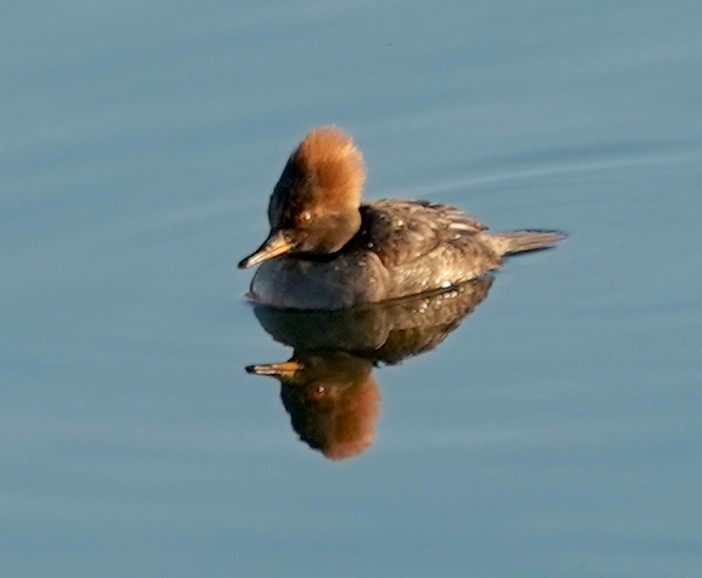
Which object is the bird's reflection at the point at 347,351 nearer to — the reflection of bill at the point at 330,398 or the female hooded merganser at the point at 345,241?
the reflection of bill at the point at 330,398

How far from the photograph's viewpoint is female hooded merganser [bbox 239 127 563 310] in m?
15.3

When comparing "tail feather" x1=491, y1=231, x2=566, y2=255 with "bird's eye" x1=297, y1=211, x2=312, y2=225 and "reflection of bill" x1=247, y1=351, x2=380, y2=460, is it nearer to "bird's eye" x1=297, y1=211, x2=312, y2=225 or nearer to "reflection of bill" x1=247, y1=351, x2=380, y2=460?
"bird's eye" x1=297, y1=211, x2=312, y2=225

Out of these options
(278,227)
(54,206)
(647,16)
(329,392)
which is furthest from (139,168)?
(647,16)

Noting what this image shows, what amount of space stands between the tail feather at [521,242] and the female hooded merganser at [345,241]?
127 millimetres

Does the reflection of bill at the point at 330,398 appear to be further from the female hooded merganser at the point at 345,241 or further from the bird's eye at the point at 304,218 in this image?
the bird's eye at the point at 304,218

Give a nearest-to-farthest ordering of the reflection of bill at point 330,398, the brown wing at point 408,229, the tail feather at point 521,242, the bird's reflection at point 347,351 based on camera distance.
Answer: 1. the reflection of bill at point 330,398
2. the bird's reflection at point 347,351
3. the brown wing at point 408,229
4. the tail feather at point 521,242

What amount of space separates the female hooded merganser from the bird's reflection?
114 mm

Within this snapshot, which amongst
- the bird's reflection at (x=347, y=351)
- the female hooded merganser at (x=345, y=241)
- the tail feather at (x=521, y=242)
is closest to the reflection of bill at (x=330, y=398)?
the bird's reflection at (x=347, y=351)

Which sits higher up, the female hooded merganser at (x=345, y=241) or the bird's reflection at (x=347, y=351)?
the female hooded merganser at (x=345, y=241)

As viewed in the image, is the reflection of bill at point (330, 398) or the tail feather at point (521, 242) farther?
the tail feather at point (521, 242)

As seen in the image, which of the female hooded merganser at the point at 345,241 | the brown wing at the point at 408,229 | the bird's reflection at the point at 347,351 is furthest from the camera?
the brown wing at the point at 408,229

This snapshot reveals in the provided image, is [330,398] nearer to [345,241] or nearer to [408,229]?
[345,241]

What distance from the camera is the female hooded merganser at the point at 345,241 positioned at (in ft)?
50.2

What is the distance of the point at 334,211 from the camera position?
15523 millimetres
